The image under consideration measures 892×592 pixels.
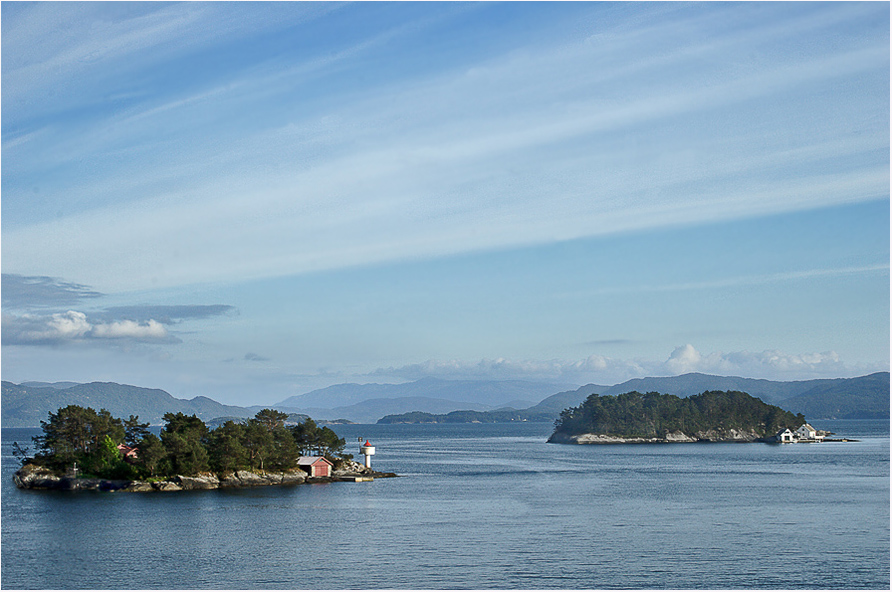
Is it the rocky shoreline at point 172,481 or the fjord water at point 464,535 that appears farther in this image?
the rocky shoreline at point 172,481

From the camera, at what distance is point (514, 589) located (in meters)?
39.8

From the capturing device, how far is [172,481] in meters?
84.9

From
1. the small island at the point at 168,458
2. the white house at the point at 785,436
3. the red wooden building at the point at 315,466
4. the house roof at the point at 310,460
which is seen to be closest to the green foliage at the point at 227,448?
the small island at the point at 168,458

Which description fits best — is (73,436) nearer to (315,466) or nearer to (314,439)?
(315,466)

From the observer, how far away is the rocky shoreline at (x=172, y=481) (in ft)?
277

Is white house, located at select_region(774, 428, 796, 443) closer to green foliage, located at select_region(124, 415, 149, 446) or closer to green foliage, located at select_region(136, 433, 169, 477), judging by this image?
green foliage, located at select_region(124, 415, 149, 446)

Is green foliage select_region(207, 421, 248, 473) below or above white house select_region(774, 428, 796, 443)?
above

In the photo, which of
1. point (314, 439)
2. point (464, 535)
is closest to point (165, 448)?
point (314, 439)

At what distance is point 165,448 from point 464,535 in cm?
4508

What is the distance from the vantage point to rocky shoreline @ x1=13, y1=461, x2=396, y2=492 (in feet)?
277

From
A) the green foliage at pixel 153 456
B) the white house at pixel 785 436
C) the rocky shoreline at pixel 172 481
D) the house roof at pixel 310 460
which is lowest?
the white house at pixel 785 436

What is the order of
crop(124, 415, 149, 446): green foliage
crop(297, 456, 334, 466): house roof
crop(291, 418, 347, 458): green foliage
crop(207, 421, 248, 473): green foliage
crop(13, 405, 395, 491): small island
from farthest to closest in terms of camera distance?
crop(291, 418, 347, 458): green foliage < crop(124, 415, 149, 446): green foliage < crop(297, 456, 334, 466): house roof < crop(207, 421, 248, 473): green foliage < crop(13, 405, 395, 491): small island

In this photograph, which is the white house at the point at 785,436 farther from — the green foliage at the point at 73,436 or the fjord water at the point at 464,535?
the green foliage at the point at 73,436

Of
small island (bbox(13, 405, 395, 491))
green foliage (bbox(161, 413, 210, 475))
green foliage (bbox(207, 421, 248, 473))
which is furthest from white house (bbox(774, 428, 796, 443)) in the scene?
green foliage (bbox(161, 413, 210, 475))
